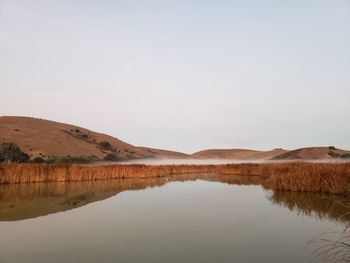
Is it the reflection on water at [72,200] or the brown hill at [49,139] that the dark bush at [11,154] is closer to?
the brown hill at [49,139]

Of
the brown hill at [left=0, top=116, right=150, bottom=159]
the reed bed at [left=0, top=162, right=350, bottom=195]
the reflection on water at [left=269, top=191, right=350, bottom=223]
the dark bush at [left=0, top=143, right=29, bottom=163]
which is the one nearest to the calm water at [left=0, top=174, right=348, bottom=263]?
the reflection on water at [left=269, top=191, right=350, bottom=223]

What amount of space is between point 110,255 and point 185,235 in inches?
85.2

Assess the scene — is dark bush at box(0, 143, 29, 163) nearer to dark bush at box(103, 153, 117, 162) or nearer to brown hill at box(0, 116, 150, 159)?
brown hill at box(0, 116, 150, 159)

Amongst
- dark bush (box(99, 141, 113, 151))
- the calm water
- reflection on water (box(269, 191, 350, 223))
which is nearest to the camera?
the calm water

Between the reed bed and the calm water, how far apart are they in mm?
817

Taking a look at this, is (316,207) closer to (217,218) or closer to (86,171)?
(217,218)

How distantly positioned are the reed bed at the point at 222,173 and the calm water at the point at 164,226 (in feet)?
2.68

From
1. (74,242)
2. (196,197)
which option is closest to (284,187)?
(196,197)

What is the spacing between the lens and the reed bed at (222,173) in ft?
49.8

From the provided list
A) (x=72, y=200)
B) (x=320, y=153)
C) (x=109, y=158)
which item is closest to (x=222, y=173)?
(x=72, y=200)

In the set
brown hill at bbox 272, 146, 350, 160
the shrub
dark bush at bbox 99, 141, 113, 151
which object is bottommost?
the shrub

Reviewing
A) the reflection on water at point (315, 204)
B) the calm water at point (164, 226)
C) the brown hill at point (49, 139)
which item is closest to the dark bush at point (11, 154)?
the brown hill at point (49, 139)

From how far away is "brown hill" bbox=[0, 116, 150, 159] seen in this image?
180 feet

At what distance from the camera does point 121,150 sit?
263 ft
